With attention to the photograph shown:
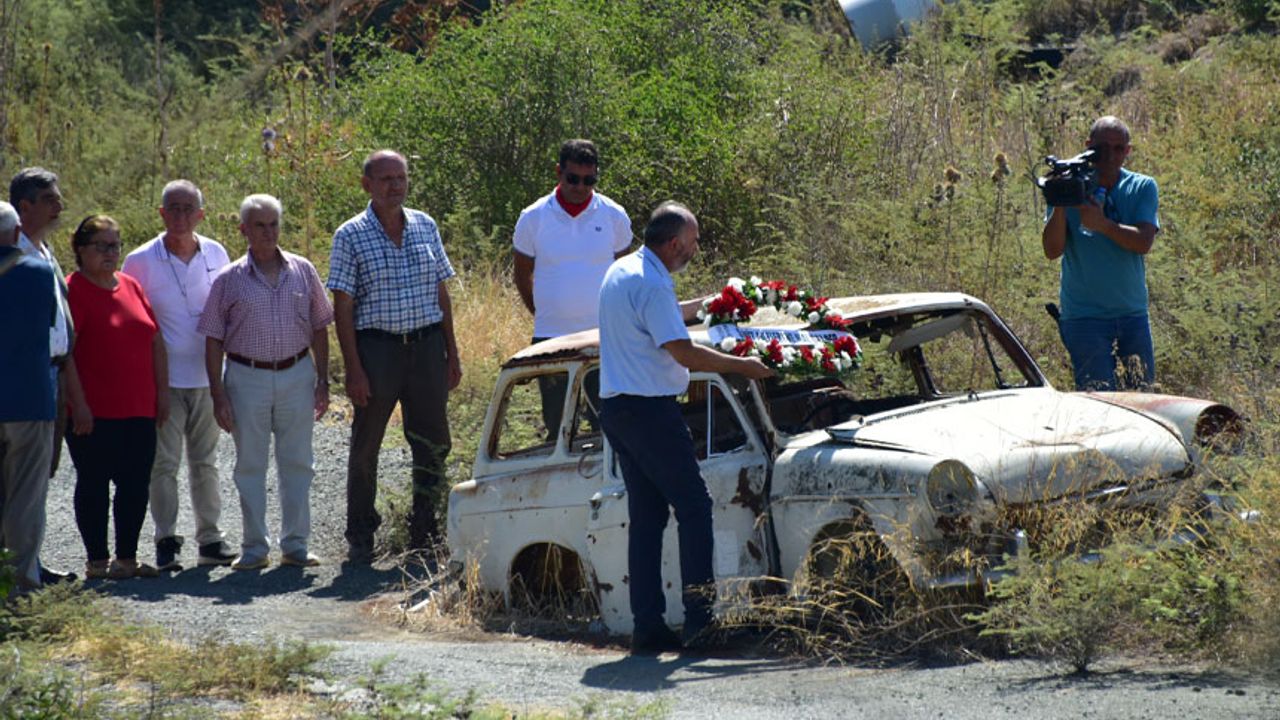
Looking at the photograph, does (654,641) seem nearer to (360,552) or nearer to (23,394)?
(360,552)

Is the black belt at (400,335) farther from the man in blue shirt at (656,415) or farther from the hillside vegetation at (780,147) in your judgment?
the man in blue shirt at (656,415)

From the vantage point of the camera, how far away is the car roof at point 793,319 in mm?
7836

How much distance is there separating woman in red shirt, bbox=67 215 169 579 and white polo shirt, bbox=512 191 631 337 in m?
2.15

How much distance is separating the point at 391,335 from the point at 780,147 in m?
6.52

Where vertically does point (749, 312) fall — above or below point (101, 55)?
below

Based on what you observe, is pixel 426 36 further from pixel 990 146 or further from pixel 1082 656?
pixel 1082 656

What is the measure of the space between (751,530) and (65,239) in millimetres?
13220

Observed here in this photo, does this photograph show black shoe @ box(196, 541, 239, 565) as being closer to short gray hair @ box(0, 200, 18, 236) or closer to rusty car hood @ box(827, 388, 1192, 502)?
short gray hair @ box(0, 200, 18, 236)

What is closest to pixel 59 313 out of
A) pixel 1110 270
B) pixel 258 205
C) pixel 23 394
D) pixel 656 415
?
pixel 23 394

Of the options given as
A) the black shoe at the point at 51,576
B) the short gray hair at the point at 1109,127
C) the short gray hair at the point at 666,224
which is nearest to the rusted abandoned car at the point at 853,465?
the short gray hair at the point at 666,224

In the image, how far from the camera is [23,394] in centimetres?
815

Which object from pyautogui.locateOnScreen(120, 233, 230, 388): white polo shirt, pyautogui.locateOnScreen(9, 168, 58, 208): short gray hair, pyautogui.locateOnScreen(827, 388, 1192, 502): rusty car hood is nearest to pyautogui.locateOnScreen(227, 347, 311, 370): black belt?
pyautogui.locateOnScreen(120, 233, 230, 388): white polo shirt

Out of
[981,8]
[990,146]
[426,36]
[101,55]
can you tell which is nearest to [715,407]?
[990,146]

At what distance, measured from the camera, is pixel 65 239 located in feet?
60.4
